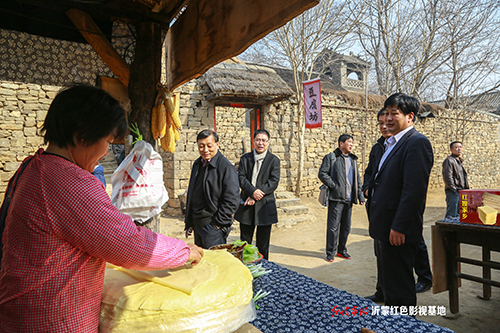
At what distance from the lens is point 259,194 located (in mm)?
3834

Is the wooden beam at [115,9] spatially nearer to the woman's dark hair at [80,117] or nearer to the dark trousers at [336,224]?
the woman's dark hair at [80,117]

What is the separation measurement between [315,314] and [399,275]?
1192mm

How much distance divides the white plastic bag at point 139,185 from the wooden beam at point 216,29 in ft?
2.77

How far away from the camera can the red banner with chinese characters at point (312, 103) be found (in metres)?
9.00

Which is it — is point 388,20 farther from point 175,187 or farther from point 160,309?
point 160,309

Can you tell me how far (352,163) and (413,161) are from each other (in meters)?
2.92

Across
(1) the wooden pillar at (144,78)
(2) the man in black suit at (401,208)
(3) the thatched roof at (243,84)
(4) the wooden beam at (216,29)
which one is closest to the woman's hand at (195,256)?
(4) the wooden beam at (216,29)

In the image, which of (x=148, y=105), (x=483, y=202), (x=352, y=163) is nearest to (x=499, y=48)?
(x=352, y=163)

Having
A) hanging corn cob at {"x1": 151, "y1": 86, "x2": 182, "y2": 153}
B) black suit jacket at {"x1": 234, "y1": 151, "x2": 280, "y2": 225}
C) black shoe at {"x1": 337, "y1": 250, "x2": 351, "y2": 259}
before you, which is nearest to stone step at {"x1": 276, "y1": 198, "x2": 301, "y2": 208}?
black shoe at {"x1": 337, "y1": 250, "x2": 351, "y2": 259}

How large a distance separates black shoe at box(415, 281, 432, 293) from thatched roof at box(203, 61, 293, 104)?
599cm

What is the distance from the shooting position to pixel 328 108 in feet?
35.4

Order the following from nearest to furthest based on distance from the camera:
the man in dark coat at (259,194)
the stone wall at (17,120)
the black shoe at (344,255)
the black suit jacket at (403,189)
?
the black suit jacket at (403,189) < the man in dark coat at (259,194) < the black shoe at (344,255) < the stone wall at (17,120)

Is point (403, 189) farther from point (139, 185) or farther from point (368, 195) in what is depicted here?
point (139, 185)

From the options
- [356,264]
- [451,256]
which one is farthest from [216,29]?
[356,264]
